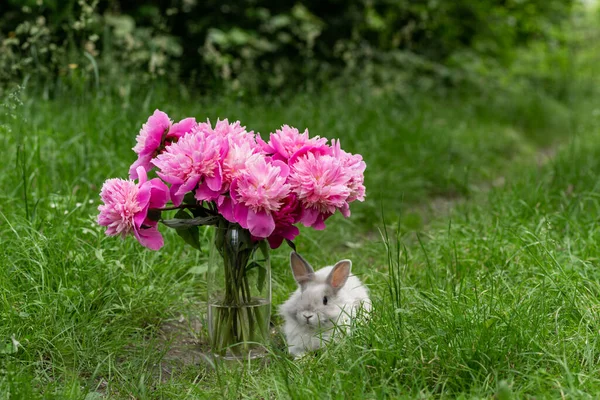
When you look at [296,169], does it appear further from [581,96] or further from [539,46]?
[539,46]

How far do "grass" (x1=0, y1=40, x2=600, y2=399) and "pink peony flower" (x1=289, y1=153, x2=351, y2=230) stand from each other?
20cm

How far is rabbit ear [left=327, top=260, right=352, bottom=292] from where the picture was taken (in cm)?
A: 277

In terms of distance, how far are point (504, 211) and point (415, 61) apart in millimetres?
5125

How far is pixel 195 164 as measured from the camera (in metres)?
2.40

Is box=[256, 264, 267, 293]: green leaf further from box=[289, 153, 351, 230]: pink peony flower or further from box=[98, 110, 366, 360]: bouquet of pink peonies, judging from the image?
box=[289, 153, 351, 230]: pink peony flower

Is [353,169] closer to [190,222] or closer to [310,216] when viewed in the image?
[310,216]

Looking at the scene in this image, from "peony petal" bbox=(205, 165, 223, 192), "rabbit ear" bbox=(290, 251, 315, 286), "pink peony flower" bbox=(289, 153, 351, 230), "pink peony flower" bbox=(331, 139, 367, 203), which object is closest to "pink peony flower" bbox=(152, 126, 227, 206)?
"peony petal" bbox=(205, 165, 223, 192)

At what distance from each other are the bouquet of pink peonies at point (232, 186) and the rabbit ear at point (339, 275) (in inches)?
10.2

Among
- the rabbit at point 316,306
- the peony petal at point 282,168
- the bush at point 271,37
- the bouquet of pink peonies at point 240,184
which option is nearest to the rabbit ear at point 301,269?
the rabbit at point 316,306

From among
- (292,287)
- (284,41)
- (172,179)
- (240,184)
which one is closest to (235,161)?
(240,184)

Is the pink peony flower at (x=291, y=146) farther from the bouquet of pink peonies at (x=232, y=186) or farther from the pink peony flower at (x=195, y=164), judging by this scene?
the pink peony flower at (x=195, y=164)

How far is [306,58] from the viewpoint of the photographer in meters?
7.89

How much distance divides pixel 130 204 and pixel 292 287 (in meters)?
1.23

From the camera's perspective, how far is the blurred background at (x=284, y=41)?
205 inches
